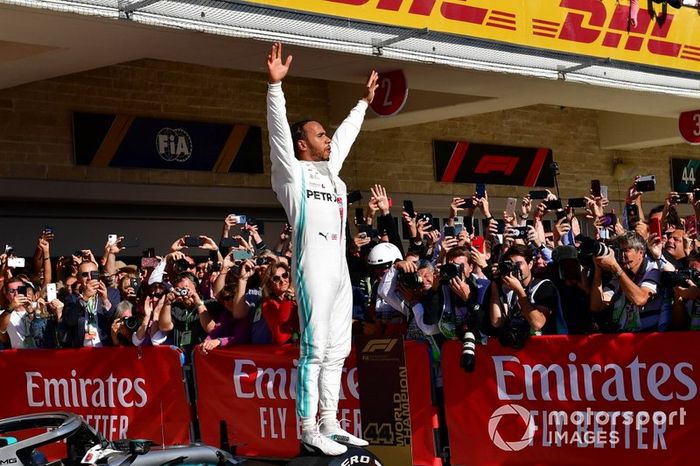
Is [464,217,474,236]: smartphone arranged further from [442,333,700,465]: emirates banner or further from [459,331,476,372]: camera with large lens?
[459,331,476,372]: camera with large lens

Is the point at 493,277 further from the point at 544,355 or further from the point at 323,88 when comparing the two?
the point at 323,88

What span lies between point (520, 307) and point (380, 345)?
118cm

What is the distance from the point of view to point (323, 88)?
736 inches

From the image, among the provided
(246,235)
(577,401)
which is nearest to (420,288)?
(577,401)

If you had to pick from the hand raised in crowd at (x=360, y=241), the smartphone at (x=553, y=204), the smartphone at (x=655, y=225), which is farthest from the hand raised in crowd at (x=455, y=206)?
the smartphone at (x=655, y=225)

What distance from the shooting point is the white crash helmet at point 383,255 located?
10.0 meters

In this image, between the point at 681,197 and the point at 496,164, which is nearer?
the point at 681,197

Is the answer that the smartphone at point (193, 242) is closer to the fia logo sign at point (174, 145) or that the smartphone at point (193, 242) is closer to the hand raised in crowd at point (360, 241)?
the hand raised in crowd at point (360, 241)

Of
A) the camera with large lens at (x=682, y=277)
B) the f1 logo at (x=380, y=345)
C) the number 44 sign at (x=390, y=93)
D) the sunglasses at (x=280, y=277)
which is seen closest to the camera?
the camera with large lens at (x=682, y=277)

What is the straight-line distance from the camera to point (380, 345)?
9016mm

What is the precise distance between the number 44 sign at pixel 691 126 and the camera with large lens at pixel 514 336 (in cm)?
1101

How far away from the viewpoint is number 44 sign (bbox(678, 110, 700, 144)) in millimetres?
18562

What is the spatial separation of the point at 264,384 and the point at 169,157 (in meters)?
7.50

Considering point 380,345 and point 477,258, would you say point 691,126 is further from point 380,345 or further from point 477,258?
point 380,345
